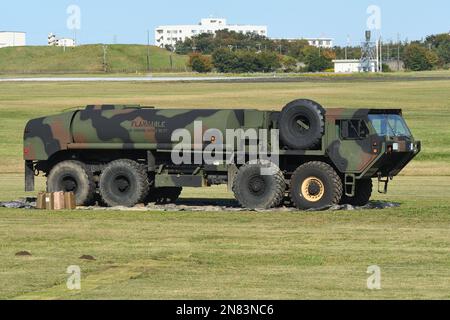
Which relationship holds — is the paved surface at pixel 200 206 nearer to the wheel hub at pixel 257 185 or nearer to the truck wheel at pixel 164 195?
the truck wheel at pixel 164 195

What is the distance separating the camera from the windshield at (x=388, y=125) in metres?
27.0

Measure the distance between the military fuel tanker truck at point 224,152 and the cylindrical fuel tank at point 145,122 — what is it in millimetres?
26

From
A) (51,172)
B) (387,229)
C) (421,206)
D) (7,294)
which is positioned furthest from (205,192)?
(7,294)

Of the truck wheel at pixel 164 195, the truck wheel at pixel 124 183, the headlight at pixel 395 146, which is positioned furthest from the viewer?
the truck wheel at pixel 164 195

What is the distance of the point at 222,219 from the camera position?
25672 millimetres

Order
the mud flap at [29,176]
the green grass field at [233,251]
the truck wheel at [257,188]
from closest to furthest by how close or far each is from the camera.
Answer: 1. the green grass field at [233,251]
2. the truck wheel at [257,188]
3. the mud flap at [29,176]

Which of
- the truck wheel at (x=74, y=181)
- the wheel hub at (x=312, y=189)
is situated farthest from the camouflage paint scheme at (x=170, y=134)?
the wheel hub at (x=312, y=189)

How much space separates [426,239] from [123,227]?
6.69 metres

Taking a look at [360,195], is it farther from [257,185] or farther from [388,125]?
[257,185]

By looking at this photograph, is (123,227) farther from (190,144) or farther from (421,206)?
(421,206)

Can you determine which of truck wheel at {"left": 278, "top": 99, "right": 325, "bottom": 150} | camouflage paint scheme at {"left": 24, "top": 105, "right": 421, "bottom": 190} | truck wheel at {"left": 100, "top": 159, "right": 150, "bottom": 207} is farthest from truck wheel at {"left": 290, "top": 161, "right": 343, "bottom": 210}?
truck wheel at {"left": 100, "top": 159, "right": 150, "bottom": 207}

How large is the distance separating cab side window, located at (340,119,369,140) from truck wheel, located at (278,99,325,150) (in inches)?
20.5

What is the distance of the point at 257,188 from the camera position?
Answer: 2753cm

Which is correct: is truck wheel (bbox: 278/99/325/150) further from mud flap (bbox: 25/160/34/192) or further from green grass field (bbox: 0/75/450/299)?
mud flap (bbox: 25/160/34/192)
